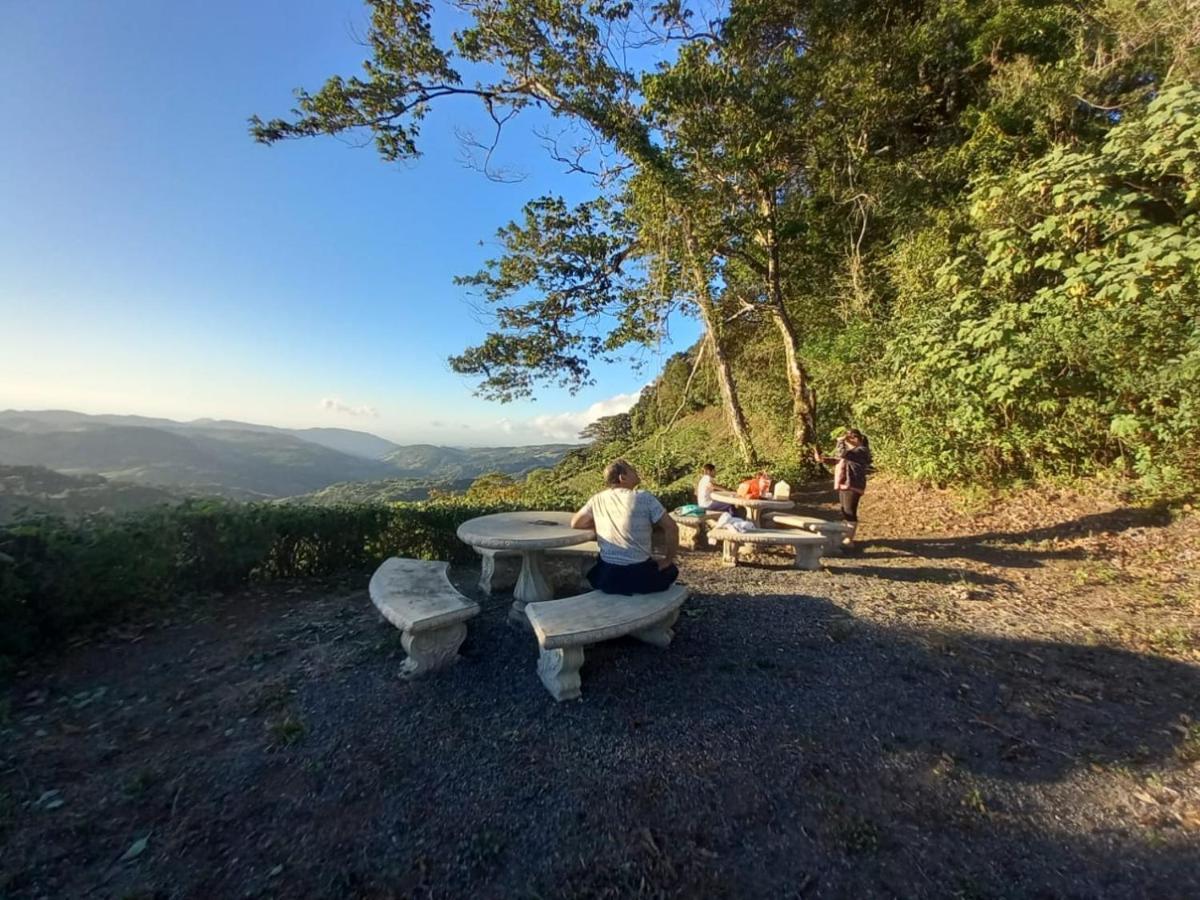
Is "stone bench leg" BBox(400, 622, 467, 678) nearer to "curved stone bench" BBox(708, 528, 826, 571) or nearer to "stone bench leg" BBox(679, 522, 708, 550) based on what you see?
"curved stone bench" BBox(708, 528, 826, 571)

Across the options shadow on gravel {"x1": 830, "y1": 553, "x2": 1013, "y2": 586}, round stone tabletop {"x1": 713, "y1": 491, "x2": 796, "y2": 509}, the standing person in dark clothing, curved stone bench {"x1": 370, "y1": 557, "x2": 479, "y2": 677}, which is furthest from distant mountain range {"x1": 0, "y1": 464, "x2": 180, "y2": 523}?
the standing person in dark clothing

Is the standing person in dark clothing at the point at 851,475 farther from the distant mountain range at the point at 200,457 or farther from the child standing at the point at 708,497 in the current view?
the distant mountain range at the point at 200,457

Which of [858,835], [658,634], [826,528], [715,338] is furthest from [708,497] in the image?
[715,338]

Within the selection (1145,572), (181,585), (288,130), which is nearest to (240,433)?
(288,130)

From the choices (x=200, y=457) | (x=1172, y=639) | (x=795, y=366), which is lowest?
(x=200, y=457)

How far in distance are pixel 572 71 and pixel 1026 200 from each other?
814 cm

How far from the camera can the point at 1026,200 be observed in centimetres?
744

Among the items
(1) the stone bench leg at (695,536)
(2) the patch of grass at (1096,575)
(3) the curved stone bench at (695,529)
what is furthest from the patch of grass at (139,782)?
(2) the patch of grass at (1096,575)

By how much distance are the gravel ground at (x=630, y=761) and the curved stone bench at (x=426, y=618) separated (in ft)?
0.52

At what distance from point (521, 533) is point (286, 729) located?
187 cm

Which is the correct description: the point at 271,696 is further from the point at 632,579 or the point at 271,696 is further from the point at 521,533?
the point at 632,579

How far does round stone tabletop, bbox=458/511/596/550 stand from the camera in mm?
3689

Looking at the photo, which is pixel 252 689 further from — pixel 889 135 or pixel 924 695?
pixel 889 135

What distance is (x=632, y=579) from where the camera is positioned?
333 centimetres
